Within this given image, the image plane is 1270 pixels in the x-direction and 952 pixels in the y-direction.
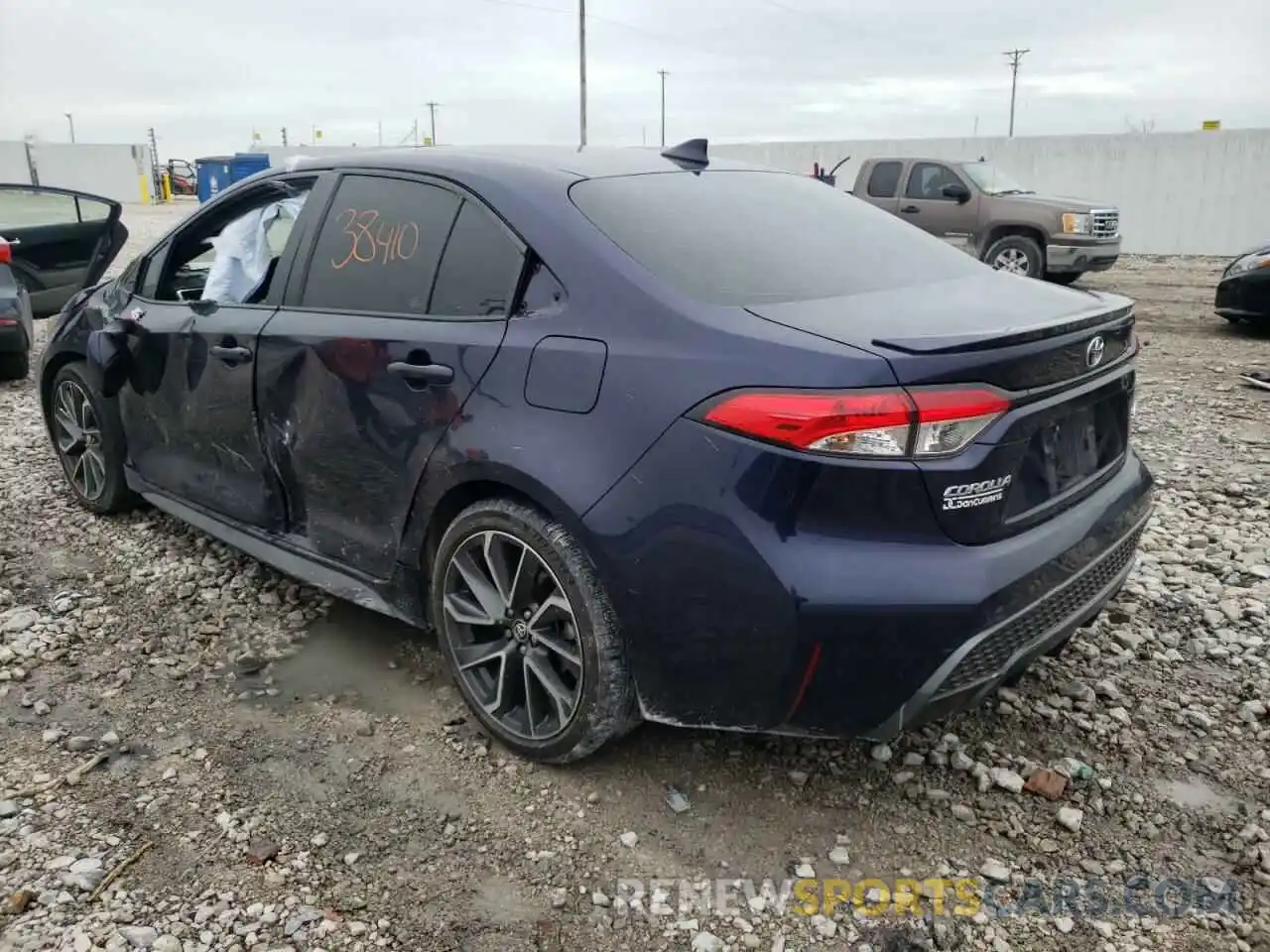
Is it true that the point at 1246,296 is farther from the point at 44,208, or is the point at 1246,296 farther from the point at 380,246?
the point at 44,208

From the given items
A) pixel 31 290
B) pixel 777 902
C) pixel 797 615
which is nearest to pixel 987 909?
pixel 777 902

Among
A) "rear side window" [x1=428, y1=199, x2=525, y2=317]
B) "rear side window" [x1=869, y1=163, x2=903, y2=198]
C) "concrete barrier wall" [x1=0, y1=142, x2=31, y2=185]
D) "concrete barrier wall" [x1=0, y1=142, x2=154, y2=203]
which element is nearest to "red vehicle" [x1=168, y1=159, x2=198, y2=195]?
"concrete barrier wall" [x1=0, y1=142, x2=154, y2=203]

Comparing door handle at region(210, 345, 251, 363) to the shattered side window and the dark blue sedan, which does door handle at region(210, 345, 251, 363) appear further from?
the shattered side window

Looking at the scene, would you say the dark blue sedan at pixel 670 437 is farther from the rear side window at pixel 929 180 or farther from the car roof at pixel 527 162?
the rear side window at pixel 929 180

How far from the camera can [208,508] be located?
3.94 meters

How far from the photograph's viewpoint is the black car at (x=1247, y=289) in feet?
29.8

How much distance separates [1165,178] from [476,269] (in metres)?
20.9

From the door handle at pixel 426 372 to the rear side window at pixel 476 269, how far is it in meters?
0.17

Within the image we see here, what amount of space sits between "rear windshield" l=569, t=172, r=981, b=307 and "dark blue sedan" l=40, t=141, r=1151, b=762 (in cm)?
1

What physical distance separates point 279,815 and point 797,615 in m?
1.48

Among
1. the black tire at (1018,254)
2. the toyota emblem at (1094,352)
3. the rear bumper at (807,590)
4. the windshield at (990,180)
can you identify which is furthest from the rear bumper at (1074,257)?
the rear bumper at (807,590)

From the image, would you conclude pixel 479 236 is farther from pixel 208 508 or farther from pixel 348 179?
pixel 208 508

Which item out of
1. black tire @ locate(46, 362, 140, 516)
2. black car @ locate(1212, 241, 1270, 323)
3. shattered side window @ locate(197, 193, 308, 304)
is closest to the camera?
shattered side window @ locate(197, 193, 308, 304)

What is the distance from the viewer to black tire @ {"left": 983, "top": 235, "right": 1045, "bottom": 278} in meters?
13.3
